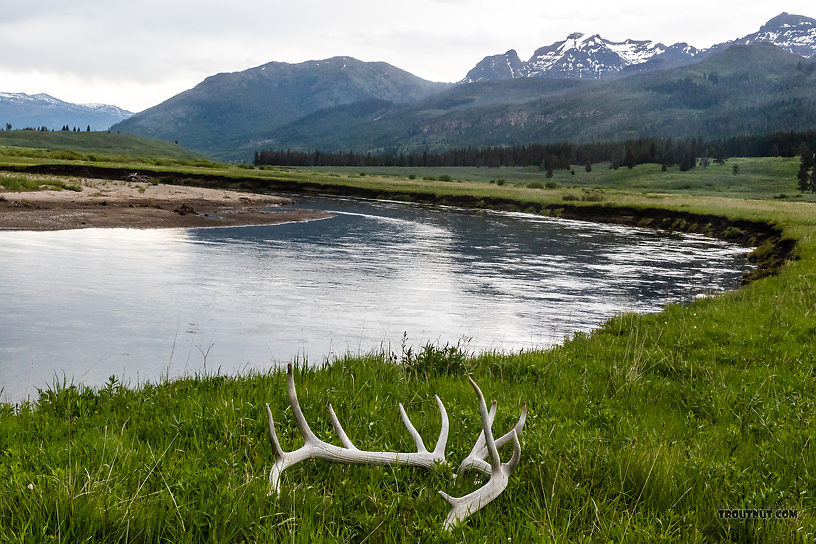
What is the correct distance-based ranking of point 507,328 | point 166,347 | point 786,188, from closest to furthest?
point 166,347 < point 507,328 < point 786,188

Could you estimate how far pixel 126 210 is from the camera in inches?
1693

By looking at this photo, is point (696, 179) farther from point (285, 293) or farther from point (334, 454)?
point (334, 454)

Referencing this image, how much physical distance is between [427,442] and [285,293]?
15211mm

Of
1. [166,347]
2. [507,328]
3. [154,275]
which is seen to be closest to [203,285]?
[154,275]

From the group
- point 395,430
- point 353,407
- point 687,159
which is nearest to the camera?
point 395,430

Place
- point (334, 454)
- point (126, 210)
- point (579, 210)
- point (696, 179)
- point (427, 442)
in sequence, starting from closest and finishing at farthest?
point (334, 454), point (427, 442), point (126, 210), point (579, 210), point (696, 179)

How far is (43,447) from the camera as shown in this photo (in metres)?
5.44

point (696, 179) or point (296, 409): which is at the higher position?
point (696, 179)

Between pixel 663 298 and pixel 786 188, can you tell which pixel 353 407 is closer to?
pixel 663 298

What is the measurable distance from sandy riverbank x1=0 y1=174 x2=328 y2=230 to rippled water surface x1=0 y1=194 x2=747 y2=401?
3.08 m

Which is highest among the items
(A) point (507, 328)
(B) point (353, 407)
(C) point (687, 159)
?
(C) point (687, 159)

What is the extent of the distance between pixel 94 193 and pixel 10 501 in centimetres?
4991

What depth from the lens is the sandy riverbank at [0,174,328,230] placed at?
3669cm

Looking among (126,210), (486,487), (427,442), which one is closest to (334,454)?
(486,487)
